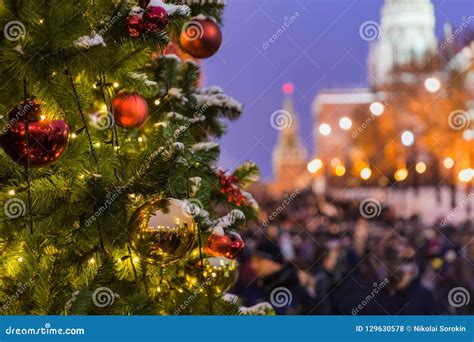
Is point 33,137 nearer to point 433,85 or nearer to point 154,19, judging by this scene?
point 154,19

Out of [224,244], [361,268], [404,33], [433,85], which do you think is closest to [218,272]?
[224,244]

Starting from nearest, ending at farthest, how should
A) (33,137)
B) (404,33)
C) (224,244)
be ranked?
(33,137)
(224,244)
(404,33)

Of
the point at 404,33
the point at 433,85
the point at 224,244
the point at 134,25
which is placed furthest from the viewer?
the point at 404,33

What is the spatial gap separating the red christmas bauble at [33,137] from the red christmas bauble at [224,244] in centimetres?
73

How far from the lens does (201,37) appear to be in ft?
9.67

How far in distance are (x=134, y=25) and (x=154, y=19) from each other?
0.25 feet

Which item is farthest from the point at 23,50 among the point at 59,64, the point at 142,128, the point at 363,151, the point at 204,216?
the point at 363,151

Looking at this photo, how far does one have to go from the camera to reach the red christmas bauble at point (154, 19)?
2.24m

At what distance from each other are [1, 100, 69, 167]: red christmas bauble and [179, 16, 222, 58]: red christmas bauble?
A: 93cm

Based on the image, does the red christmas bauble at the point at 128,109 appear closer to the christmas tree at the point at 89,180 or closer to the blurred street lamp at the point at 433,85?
the christmas tree at the point at 89,180

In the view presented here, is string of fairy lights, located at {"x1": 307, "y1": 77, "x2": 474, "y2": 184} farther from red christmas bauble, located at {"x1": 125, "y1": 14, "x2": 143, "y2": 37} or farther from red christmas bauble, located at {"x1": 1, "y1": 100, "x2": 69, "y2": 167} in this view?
red christmas bauble, located at {"x1": 1, "y1": 100, "x2": 69, "y2": 167}

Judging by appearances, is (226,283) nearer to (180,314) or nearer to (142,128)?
(180,314)

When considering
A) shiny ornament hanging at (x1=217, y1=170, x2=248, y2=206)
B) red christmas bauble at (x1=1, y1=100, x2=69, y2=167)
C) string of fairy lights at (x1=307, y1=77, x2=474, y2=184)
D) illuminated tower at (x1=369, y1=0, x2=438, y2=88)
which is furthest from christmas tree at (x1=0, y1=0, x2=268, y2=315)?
illuminated tower at (x1=369, y1=0, x2=438, y2=88)
